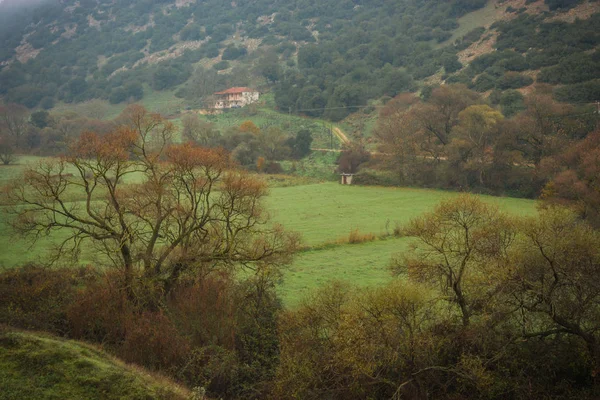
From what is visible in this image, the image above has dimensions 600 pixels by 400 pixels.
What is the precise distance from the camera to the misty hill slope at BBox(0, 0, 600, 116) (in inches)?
3184

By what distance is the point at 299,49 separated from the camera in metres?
131

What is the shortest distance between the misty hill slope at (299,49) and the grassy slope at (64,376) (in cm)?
6092

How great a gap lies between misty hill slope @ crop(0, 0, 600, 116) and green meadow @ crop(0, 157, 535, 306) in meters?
29.0

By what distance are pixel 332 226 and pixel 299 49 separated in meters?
101

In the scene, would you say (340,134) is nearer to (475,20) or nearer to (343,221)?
(343,221)

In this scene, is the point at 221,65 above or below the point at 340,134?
above

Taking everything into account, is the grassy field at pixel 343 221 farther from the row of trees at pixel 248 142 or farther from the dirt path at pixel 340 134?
the dirt path at pixel 340 134

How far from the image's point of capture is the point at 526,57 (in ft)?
257

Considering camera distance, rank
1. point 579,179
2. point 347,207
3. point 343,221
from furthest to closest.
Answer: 1. point 347,207
2. point 343,221
3. point 579,179

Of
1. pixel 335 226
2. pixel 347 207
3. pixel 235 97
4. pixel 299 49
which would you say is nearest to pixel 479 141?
pixel 347 207

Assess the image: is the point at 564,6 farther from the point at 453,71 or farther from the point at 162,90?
the point at 162,90

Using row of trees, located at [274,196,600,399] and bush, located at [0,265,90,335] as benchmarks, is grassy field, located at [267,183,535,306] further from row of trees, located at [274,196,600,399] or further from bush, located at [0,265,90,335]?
bush, located at [0,265,90,335]

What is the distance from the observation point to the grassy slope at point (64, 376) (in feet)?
44.5

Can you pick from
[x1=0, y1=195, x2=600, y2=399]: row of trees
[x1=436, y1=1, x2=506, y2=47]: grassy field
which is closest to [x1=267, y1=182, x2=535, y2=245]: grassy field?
[x1=0, y1=195, x2=600, y2=399]: row of trees
